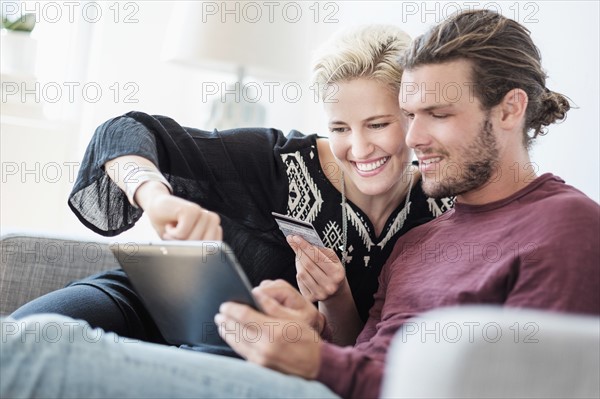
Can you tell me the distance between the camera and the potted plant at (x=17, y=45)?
268 centimetres

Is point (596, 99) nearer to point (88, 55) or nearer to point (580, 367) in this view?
point (580, 367)

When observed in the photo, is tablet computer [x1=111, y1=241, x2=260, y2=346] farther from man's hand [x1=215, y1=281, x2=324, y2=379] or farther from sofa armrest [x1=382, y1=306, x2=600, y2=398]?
sofa armrest [x1=382, y1=306, x2=600, y2=398]

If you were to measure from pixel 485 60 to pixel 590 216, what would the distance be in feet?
1.18

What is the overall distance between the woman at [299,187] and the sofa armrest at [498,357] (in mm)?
585

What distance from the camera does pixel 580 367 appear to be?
94 centimetres

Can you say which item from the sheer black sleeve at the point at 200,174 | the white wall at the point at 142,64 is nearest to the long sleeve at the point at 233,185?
the sheer black sleeve at the point at 200,174

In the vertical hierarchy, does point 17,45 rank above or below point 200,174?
above

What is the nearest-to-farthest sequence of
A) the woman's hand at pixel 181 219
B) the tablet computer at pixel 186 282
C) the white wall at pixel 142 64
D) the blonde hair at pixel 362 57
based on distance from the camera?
the tablet computer at pixel 186 282 → the woman's hand at pixel 181 219 → the blonde hair at pixel 362 57 → the white wall at pixel 142 64

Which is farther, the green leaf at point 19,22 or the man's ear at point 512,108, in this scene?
the green leaf at point 19,22

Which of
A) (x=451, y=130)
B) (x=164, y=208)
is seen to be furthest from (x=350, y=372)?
(x=451, y=130)

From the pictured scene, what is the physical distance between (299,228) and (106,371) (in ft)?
1.80

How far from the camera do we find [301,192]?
5.51ft

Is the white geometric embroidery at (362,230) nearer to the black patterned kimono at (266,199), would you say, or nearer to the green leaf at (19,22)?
the black patterned kimono at (266,199)

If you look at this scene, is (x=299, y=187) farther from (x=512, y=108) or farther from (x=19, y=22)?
(x=19, y=22)
